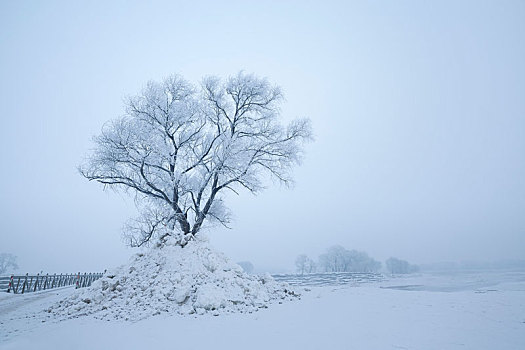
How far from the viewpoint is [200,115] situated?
51.2 ft

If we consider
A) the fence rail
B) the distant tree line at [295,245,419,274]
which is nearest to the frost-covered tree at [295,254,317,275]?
the distant tree line at [295,245,419,274]

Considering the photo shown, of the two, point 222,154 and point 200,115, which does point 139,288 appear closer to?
point 222,154

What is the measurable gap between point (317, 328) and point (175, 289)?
469cm

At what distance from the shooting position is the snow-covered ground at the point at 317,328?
4902mm

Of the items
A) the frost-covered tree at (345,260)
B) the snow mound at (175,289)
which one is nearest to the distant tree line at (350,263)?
the frost-covered tree at (345,260)

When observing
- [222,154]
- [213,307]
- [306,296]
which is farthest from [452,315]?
[222,154]

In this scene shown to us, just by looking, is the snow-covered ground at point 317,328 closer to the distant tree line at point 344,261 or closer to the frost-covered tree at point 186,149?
the frost-covered tree at point 186,149

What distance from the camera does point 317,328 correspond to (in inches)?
Answer: 234

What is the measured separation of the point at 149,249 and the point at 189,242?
1926 millimetres

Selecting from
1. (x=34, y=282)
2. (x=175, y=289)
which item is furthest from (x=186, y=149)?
(x=34, y=282)

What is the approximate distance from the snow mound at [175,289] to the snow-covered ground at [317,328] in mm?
501

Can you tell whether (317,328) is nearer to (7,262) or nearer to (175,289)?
(175,289)

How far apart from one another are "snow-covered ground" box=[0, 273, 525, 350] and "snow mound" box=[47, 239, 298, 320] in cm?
50

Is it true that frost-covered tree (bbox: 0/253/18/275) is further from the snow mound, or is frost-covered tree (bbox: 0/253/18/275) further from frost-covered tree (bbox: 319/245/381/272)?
frost-covered tree (bbox: 319/245/381/272)
